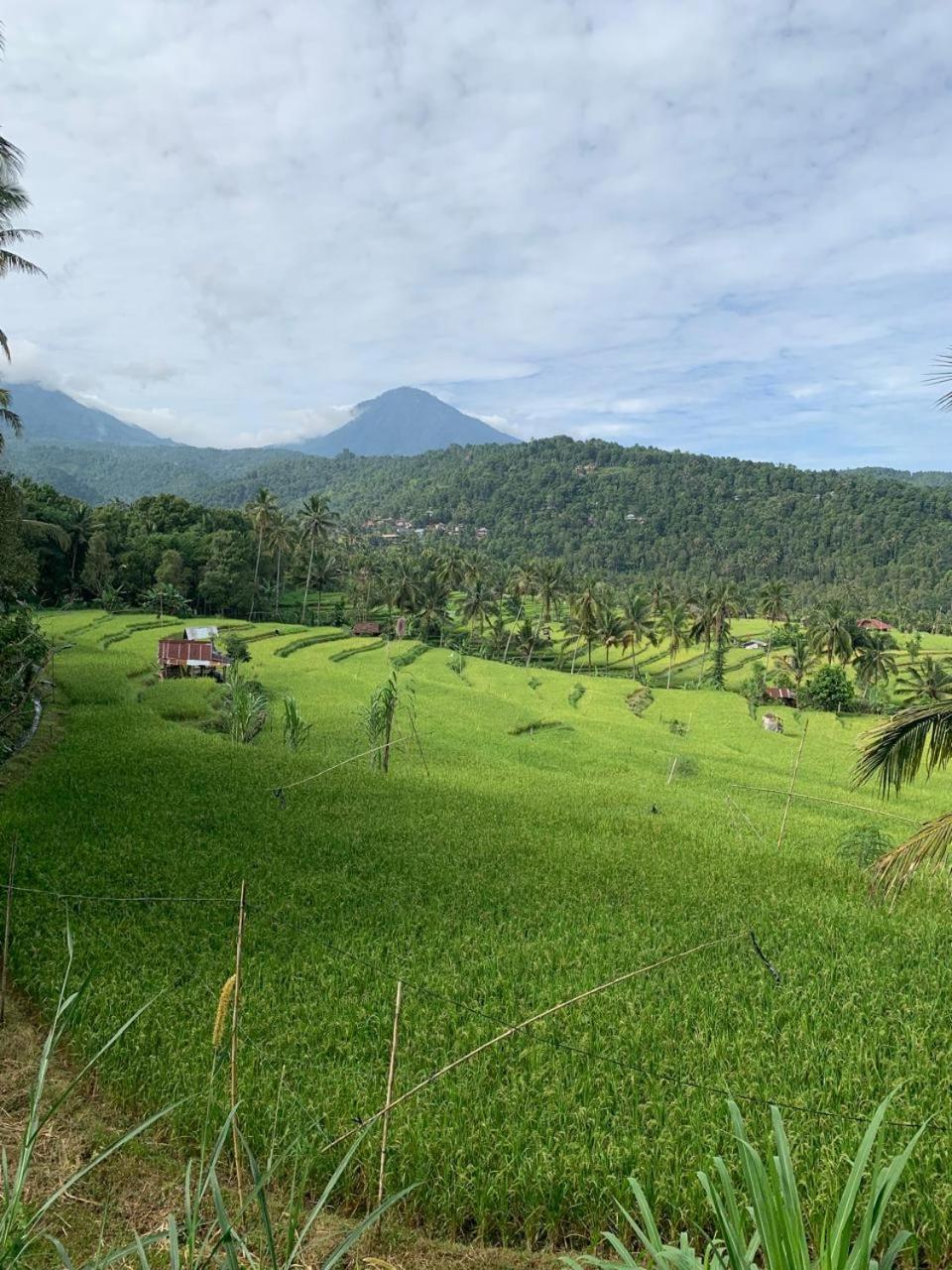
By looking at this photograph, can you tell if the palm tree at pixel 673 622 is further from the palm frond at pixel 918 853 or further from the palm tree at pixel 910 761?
the palm frond at pixel 918 853

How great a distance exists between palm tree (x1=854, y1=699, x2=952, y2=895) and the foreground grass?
141 centimetres

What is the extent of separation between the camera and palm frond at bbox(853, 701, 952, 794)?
23.0 ft

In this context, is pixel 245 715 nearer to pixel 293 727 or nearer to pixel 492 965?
pixel 293 727

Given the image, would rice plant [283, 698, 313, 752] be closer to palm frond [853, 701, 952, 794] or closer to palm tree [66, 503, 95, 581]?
palm frond [853, 701, 952, 794]

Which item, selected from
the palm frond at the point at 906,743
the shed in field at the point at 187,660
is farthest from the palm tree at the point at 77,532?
the palm frond at the point at 906,743

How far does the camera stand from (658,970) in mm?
7855

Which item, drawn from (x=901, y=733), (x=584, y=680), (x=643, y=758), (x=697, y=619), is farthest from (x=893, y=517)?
(x=901, y=733)

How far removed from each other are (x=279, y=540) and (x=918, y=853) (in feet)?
205

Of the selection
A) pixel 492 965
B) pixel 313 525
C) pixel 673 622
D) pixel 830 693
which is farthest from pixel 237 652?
pixel 830 693

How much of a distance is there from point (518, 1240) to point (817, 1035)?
3.49 metres

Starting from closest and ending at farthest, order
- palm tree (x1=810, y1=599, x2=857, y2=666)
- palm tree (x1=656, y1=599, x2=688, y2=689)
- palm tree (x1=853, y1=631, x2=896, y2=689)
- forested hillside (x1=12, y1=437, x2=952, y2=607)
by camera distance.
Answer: palm tree (x1=853, y1=631, x2=896, y2=689)
palm tree (x1=810, y1=599, x2=857, y2=666)
palm tree (x1=656, y1=599, x2=688, y2=689)
forested hillside (x1=12, y1=437, x2=952, y2=607)

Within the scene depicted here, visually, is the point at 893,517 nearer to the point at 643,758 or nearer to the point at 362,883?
the point at 643,758

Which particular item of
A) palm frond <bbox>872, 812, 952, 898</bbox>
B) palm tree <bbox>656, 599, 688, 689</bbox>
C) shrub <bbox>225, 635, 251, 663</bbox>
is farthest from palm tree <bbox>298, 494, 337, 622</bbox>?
palm frond <bbox>872, 812, 952, 898</bbox>

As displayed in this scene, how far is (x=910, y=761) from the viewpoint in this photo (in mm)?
7398
